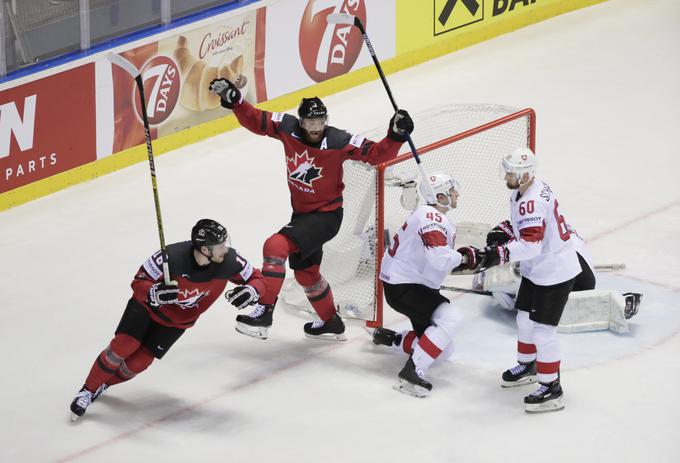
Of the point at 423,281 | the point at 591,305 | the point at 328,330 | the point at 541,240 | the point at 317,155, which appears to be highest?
the point at 317,155

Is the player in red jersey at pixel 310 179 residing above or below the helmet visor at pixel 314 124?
below

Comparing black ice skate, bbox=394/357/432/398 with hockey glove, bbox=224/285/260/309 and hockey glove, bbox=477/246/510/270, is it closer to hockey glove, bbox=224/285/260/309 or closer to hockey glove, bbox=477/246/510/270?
hockey glove, bbox=477/246/510/270

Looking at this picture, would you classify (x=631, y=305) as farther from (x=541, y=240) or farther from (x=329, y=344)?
(x=329, y=344)

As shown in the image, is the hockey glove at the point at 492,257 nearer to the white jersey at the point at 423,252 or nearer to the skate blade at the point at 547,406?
the white jersey at the point at 423,252

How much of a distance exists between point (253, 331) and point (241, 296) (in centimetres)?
48

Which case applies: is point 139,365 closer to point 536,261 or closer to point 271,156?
point 536,261

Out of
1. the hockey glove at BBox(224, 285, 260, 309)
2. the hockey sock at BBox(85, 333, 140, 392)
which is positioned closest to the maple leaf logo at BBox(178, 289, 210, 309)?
the hockey glove at BBox(224, 285, 260, 309)

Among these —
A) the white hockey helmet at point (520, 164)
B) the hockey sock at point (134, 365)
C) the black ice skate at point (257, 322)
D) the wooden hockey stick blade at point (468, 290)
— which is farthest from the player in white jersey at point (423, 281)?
the hockey sock at point (134, 365)

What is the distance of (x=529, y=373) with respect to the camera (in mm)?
6516

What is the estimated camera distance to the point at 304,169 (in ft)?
22.5

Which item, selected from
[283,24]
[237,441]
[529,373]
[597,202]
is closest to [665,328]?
[529,373]

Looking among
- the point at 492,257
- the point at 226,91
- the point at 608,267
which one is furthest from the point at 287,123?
the point at 608,267

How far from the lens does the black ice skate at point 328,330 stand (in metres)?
7.07

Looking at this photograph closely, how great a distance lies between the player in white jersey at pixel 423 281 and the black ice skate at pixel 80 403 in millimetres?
1436
